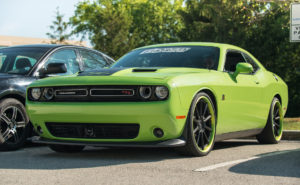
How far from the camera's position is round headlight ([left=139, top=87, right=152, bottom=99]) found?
227 inches

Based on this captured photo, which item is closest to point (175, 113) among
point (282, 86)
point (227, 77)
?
point (227, 77)

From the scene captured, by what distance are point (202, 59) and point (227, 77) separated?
42cm

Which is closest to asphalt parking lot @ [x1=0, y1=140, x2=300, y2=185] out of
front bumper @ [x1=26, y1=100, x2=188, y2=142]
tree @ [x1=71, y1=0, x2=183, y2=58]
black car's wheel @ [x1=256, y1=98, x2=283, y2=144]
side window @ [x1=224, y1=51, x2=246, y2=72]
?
front bumper @ [x1=26, y1=100, x2=188, y2=142]

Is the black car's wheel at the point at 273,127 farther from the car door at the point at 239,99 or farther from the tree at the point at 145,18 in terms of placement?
the tree at the point at 145,18

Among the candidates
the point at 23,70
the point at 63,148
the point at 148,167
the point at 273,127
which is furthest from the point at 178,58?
the point at 23,70

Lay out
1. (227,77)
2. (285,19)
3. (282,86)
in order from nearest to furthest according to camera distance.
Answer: (227,77)
(282,86)
(285,19)

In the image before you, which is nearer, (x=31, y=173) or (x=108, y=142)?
(x=31, y=173)

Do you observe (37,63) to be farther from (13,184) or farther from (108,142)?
(13,184)

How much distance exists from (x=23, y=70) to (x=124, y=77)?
2.67 metres

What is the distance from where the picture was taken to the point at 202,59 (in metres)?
7.21

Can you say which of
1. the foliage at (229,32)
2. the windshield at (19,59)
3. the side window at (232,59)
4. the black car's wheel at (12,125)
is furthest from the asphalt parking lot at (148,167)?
the foliage at (229,32)

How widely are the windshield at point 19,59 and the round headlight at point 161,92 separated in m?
2.96

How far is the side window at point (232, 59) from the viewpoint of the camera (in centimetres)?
773

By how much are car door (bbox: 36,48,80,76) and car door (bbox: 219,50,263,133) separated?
2580mm
